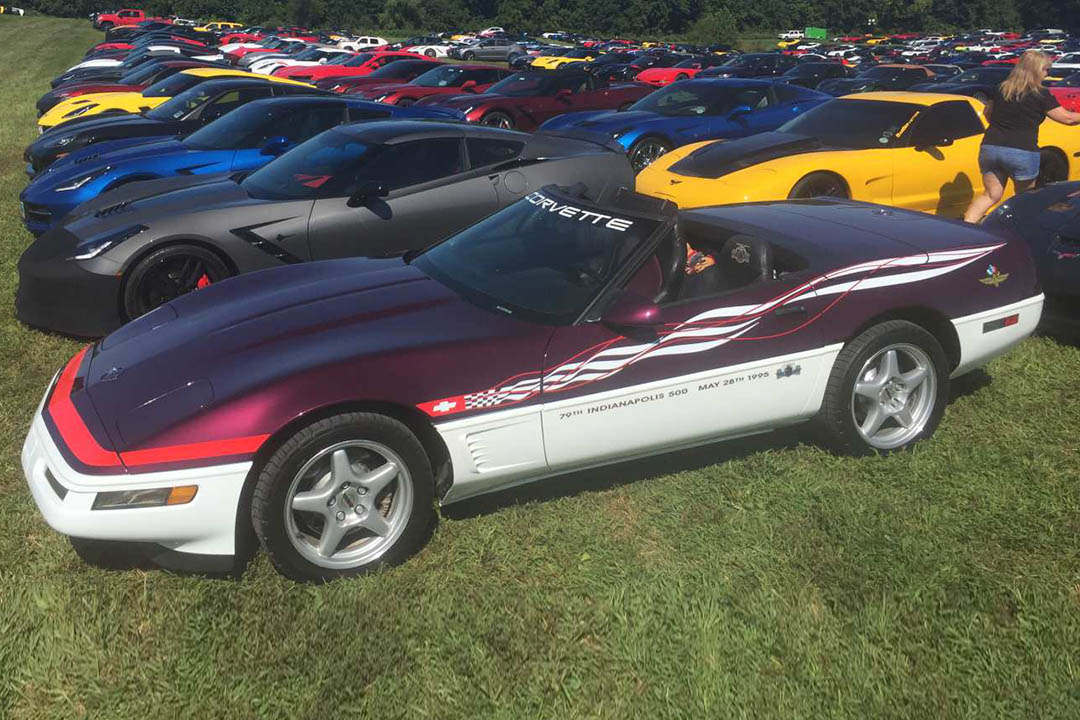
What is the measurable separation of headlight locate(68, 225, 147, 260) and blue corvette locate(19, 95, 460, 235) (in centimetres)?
207

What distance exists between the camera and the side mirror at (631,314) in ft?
11.7

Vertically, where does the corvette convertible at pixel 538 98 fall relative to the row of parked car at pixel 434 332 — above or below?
below

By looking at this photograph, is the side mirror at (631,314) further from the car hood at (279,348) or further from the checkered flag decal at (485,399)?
the checkered flag decal at (485,399)

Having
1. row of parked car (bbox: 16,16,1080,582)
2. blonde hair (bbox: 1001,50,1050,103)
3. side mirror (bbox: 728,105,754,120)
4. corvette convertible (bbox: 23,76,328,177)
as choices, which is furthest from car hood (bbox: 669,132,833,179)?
corvette convertible (bbox: 23,76,328,177)

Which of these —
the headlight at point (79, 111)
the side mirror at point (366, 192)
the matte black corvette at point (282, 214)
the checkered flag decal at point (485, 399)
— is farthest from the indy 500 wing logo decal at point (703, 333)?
the headlight at point (79, 111)

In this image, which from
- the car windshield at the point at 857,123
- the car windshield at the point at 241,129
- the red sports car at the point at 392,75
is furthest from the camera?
the red sports car at the point at 392,75

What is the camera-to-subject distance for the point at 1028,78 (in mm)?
6973

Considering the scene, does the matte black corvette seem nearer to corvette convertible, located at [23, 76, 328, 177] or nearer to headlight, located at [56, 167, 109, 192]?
headlight, located at [56, 167, 109, 192]

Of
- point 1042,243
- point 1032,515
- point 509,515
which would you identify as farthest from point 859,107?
point 509,515

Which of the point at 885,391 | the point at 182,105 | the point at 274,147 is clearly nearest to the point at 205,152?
the point at 274,147

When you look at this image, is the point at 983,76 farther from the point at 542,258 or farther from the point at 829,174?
the point at 542,258

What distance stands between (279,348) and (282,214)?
2754 millimetres

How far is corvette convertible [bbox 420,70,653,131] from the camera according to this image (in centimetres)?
1391

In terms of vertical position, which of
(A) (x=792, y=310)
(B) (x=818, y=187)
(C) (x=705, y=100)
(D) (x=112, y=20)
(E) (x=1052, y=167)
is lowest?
(D) (x=112, y=20)
